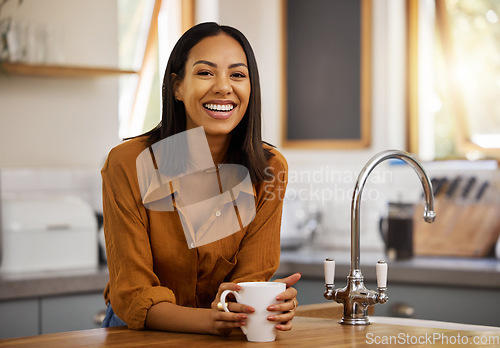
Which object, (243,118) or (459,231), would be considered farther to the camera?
(459,231)

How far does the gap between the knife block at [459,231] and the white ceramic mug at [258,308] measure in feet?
6.72

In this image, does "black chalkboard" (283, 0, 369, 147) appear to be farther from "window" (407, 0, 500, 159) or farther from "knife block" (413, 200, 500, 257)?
"knife block" (413, 200, 500, 257)

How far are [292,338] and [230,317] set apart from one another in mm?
137

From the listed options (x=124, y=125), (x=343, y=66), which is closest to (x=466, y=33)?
(x=343, y=66)

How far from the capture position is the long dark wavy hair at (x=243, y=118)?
1855 millimetres

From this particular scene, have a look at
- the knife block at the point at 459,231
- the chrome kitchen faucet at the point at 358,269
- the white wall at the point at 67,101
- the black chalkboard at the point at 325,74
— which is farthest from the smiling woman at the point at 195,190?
the black chalkboard at the point at 325,74

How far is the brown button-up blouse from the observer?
167 cm

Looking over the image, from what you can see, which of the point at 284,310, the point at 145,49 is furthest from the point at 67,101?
the point at 284,310

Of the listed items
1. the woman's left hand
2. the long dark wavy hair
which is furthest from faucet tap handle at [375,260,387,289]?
the long dark wavy hair

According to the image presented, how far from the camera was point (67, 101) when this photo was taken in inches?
143

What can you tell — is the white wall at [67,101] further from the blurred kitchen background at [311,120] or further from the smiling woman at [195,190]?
the smiling woman at [195,190]

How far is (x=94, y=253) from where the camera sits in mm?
3088

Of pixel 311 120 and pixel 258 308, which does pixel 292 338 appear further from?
pixel 311 120

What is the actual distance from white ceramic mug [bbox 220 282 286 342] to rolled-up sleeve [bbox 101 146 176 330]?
0.28m
